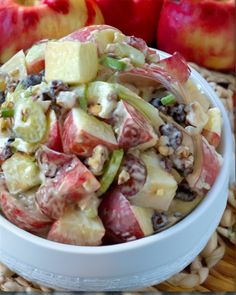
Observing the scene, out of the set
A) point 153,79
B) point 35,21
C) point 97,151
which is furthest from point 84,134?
point 35,21

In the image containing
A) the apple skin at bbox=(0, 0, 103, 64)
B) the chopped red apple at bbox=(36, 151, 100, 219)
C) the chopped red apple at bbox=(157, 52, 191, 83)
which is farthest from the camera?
the apple skin at bbox=(0, 0, 103, 64)

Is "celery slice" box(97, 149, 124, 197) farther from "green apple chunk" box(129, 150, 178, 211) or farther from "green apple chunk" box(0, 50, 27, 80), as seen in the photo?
"green apple chunk" box(0, 50, 27, 80)

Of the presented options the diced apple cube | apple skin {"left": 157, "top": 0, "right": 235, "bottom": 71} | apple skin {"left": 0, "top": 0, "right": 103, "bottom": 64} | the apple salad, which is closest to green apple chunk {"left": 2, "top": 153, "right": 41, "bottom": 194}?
the apple salad

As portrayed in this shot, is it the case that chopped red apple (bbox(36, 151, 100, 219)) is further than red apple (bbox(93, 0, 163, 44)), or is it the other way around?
red apple (bbox(93, 0, 163, 44))

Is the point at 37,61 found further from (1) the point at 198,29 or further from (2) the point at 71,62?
(1) the point at 198,29

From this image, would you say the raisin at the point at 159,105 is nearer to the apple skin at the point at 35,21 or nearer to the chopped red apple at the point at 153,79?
the chopped red apple at the point at 153,79

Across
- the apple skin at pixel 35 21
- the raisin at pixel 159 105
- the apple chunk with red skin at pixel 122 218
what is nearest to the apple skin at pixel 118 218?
the apple chunk with red skin at pixel 122 218

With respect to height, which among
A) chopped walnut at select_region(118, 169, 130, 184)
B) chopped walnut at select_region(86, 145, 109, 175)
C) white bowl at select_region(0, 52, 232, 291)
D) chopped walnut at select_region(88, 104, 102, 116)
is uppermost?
chopped walnut at select_region(88, 104, 102, 116)
